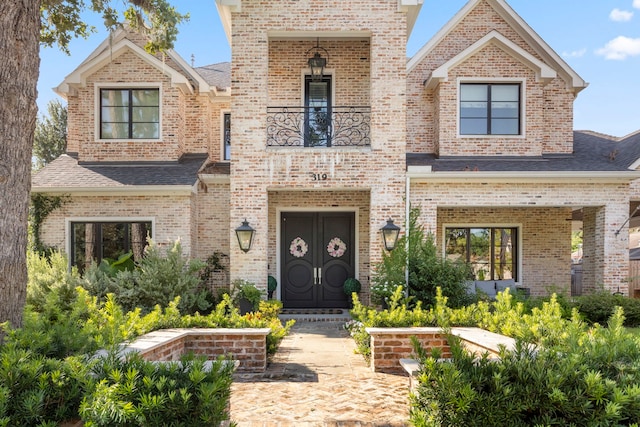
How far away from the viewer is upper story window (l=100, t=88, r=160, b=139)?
41.5ft

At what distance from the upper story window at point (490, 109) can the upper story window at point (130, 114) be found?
853cm

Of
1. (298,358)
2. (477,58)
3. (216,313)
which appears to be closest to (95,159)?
(216,313)

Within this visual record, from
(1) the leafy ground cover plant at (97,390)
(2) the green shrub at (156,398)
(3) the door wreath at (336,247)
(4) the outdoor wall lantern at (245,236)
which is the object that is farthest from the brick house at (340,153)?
(2) the green shrub at (156,398)

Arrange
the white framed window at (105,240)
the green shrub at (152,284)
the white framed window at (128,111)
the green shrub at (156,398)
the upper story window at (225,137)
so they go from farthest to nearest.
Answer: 1. the upper story window at (225,137)
2. the white framed window at (128,111)
3. the white framed window at (105,240)
4. the green shrub at (152,284)
5. the green shrub at (156,398)

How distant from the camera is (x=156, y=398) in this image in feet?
9.10

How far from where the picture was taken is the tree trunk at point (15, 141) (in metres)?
4.77

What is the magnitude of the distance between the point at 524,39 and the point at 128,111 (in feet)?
37.7

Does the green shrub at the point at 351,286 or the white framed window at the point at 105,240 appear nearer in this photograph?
the white framed window at the point at 105,240

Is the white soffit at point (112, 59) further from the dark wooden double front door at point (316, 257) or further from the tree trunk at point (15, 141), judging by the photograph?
the tree trunk at point (15, 141)

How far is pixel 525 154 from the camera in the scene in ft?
40.3

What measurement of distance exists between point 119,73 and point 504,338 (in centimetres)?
1184

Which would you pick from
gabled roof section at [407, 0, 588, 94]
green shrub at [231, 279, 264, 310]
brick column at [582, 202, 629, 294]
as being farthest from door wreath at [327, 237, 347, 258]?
brick column at [582, 202, 629, 294]

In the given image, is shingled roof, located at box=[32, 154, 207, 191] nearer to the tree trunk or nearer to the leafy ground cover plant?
the tree trunk

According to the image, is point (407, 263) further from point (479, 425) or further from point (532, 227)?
point (479, 425)
